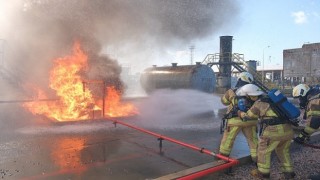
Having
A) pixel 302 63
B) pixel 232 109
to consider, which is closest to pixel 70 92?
pixel 232 109

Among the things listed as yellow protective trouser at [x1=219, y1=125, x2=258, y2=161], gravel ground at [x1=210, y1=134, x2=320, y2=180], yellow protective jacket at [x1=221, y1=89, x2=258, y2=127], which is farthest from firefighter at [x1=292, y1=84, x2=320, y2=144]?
yellow protective jacket at [x1=221, y1=89, x2=258, y2=127]

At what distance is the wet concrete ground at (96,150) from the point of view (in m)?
5.15

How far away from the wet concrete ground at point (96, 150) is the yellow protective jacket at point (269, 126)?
57.8 inches

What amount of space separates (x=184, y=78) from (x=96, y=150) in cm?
→ 1279

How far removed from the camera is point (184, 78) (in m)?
18.9

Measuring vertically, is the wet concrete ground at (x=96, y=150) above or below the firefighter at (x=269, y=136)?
below

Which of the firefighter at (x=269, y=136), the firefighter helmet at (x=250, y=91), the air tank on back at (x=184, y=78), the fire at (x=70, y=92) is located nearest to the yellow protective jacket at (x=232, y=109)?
the firefighter helmet at (x=250, y=91)

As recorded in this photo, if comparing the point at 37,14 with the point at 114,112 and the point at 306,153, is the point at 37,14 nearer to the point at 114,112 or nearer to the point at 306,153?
the point at 114,112

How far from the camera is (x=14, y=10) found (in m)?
11.6

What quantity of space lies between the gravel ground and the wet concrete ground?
677mm

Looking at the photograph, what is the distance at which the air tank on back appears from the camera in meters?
18.8

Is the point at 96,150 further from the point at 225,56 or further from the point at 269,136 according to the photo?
the point at 225,56

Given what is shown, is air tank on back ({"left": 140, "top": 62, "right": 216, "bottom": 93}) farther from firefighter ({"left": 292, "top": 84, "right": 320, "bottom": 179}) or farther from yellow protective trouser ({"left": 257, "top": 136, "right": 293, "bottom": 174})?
yellow protective trouser ({"left": 257, "top": 136, "right": 293, "bottom": 174})

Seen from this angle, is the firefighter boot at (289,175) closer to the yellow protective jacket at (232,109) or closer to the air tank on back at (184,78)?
the yellow protective jacket at (232,109)
